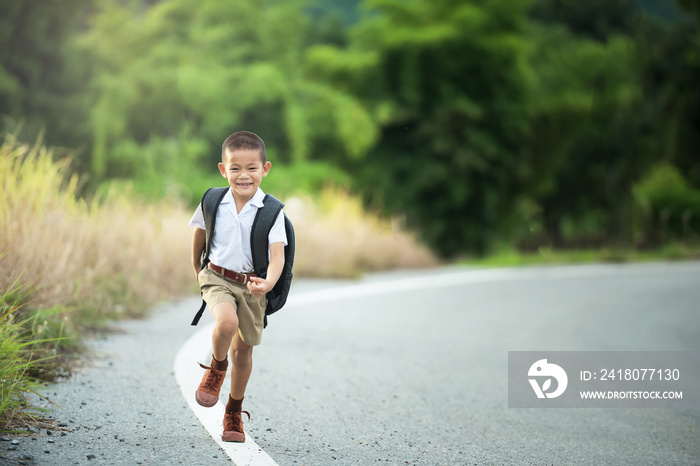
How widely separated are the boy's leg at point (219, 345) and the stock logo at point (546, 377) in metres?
3.26

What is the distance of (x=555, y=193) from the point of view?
142 ft

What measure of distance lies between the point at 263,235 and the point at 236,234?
14cm

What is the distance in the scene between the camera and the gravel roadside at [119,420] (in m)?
4.03

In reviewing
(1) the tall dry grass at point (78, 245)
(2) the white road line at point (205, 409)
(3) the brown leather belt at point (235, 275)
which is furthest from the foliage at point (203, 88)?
(3) the brown leather belt at point (235, 275)

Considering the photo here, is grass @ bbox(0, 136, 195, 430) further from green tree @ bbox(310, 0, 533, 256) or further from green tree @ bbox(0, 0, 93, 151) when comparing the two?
green tree @ bbox(310, 0, 533, 256)

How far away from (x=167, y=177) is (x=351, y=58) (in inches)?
575

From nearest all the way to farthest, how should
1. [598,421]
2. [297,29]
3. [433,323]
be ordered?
1. [598,421]
2. [433,323]
3. [297,29]

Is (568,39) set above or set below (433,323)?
above

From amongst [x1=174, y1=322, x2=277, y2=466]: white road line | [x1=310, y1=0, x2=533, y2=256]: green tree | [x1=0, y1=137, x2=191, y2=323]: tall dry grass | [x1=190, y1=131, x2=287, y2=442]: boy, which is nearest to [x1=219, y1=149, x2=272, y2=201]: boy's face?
[x1=190, y1=131, x2=287, y2=442]: boy

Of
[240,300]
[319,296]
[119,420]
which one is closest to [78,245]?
[119,420]

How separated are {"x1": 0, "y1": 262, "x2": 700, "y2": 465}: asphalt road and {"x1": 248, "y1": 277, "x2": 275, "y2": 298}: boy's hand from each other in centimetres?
91

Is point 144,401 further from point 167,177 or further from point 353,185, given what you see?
point 353,185

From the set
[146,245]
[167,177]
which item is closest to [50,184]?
[146,245]

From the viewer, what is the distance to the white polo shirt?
407cm
